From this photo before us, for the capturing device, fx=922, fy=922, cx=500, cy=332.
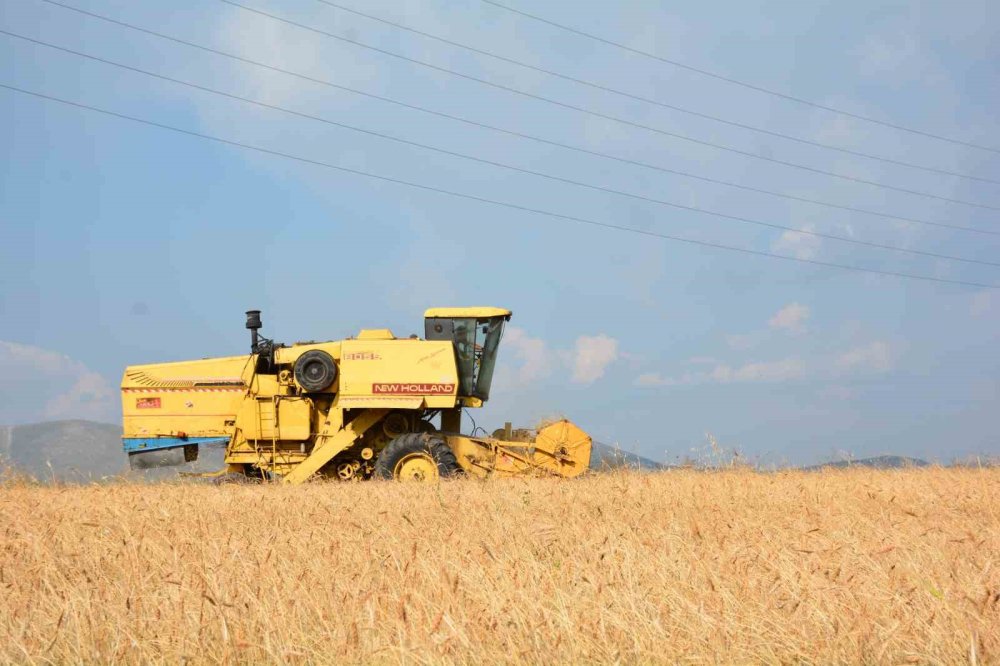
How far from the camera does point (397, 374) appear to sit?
608 inches

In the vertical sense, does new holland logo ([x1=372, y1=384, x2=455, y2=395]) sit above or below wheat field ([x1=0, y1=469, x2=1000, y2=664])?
above

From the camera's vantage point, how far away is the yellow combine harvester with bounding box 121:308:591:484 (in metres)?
15.2

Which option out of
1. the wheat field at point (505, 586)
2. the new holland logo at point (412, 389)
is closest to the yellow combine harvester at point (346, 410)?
the new holland logo at point (412, 389)

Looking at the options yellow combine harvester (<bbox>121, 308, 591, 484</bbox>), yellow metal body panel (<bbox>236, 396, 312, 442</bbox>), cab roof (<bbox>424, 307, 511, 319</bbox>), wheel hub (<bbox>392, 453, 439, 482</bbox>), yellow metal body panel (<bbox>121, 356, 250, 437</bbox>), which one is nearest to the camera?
wheel hub (<bbox>392, 453, 439, 482</bbox>)

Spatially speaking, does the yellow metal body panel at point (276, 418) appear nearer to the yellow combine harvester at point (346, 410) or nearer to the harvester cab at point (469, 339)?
the yellow combine harvester at point (346, 410)

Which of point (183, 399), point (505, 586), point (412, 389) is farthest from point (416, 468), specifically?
point (505, 586)

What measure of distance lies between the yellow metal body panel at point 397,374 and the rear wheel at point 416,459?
33.2 inches

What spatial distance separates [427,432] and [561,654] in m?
11.9

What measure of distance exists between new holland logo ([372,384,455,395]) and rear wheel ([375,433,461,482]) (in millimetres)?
853

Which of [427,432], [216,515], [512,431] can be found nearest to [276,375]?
[427,432]

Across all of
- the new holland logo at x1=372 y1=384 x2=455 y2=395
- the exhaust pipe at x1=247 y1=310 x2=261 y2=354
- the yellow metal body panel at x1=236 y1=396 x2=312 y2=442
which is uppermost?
the exhaust pipe at x1=247 y1=310 x2=261 y2=354

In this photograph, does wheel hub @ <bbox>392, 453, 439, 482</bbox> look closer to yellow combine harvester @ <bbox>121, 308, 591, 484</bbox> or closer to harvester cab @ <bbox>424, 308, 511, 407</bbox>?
yellow combine harvester @ <bbox>121, 308, 591, 484</bbox>

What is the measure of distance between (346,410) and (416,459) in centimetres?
177

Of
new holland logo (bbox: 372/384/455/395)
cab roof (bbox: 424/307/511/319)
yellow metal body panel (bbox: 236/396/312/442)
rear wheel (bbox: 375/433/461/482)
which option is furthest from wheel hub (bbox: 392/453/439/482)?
cab roof (bbox: 424/307/511/319)
